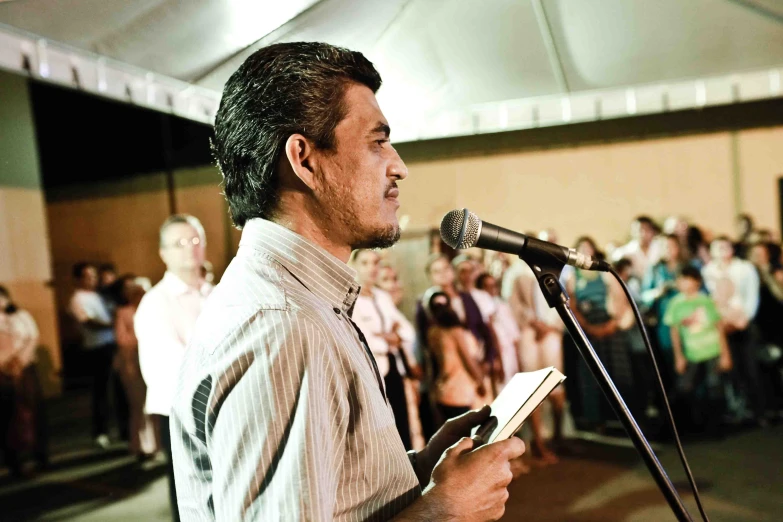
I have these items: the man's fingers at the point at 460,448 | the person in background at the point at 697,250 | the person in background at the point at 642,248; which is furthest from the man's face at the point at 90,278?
the person in background at the point at 697,250

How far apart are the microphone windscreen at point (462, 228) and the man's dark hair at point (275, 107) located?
299 mm

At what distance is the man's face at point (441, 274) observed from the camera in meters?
4.34

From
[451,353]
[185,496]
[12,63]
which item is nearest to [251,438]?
[185,496]

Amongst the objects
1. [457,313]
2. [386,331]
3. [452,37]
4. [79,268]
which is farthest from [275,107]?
[79,268]

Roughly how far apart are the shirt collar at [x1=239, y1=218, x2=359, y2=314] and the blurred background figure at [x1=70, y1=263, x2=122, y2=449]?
3991 mm

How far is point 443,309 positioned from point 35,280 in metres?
3.12

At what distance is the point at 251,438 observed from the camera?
691 mm

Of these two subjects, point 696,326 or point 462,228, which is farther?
point 696,326

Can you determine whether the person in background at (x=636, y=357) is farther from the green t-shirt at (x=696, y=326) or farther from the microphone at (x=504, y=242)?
the microphone at (x=504, y=242)

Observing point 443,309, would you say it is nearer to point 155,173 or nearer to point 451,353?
point 451,353

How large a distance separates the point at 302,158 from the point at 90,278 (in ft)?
14.0

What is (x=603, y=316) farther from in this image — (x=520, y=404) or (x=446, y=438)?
(x=520, y=404)

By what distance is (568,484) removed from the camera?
12.7 feet

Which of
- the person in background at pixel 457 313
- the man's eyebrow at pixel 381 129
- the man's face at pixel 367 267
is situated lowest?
the person in background at pixel 457 313
